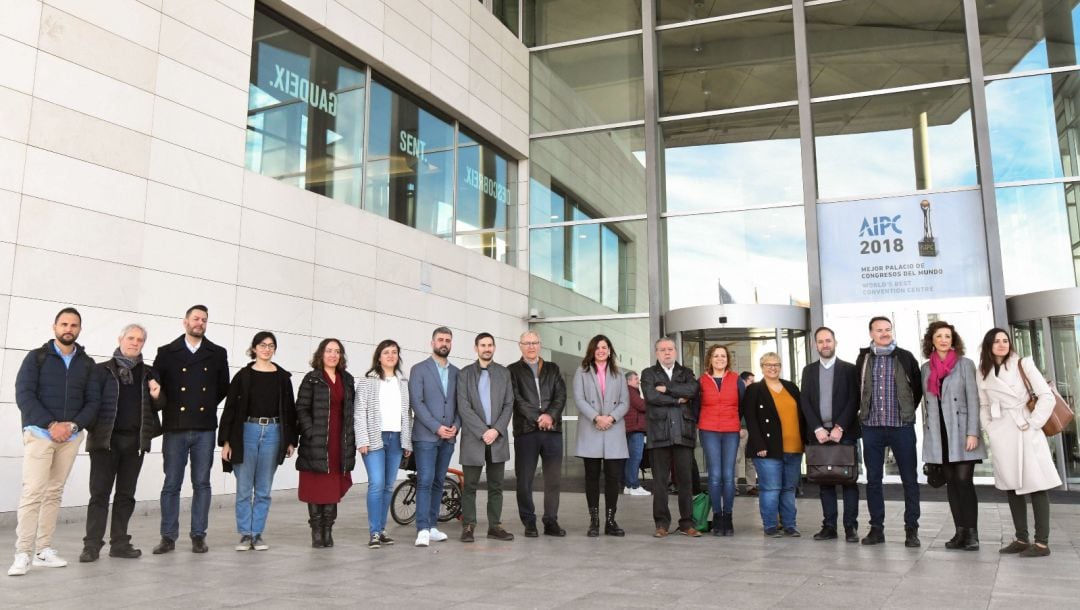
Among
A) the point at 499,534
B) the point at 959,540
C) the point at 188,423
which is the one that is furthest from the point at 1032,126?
the point at 188,423

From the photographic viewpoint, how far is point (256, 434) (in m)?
5.93

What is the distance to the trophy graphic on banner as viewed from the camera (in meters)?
13.1

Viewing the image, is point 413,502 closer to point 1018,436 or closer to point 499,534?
point 499,534

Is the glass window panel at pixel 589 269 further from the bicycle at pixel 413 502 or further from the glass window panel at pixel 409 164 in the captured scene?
the bicycle at pixel 413 502

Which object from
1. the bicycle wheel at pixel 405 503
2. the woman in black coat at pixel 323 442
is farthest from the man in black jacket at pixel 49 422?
the bicycle wheel at pixel 405 503

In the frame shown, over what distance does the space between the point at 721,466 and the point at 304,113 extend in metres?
7.41

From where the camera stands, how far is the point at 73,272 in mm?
7582

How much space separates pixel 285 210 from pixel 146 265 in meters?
2.15

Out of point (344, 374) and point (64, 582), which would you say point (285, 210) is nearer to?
point (344, 374)

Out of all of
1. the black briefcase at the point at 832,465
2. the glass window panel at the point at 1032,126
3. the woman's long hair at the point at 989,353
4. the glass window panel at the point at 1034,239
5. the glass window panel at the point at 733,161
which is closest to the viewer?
the woman's long hair at the point at 989,353

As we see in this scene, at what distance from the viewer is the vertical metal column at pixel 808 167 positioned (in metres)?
13.5

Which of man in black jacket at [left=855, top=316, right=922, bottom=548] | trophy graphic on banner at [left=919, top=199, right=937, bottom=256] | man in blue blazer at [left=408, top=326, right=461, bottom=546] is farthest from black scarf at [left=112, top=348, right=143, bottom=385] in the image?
trophy graphic on banner at [left=919, top=199, right=937, bottom=256]

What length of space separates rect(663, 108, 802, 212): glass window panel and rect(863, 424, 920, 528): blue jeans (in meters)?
8.71

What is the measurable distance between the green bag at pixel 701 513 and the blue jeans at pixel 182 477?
395 centimetres
